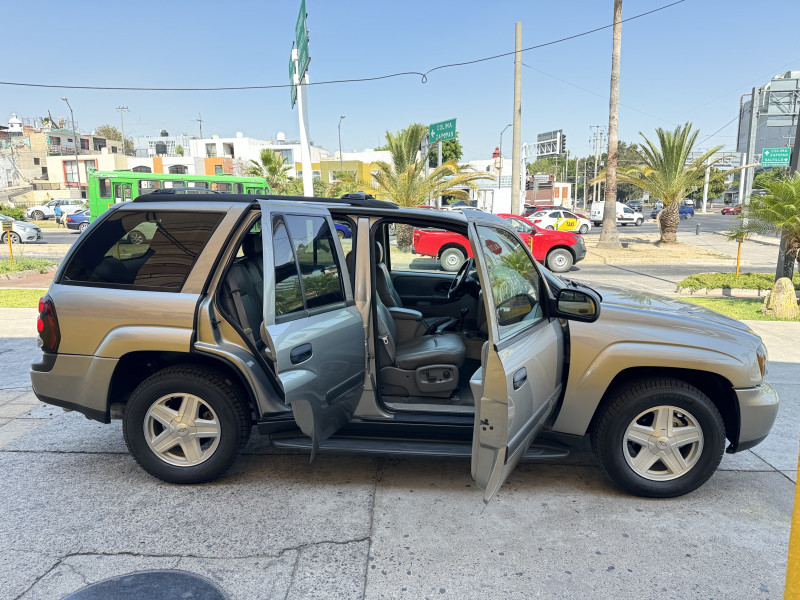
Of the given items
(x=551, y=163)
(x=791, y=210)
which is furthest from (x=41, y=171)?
(x=551, y=163)

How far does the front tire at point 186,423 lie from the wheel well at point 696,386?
7.39 feet

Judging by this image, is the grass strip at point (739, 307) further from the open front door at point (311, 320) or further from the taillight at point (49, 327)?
the taillight at point (49, 327)

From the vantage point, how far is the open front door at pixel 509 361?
105 inches

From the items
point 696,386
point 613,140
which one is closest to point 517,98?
point 613,140

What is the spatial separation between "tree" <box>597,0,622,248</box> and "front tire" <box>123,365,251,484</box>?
21609 millimetres

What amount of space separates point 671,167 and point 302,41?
49.9ft

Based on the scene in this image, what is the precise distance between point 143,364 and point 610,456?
3.02 m

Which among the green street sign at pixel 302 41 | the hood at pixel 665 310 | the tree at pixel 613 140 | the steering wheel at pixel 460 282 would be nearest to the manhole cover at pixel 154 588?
the hood at pixel 665 310

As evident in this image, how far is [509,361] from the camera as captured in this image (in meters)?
2.76

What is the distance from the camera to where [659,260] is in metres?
20.8

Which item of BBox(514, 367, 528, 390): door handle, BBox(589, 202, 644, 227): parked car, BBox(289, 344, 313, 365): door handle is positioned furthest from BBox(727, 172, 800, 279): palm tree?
BBox(589, 202, 644, 227): parked car

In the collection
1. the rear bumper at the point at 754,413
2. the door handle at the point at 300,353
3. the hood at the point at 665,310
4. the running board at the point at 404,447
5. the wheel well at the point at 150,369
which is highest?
the hood at the point at 665,310

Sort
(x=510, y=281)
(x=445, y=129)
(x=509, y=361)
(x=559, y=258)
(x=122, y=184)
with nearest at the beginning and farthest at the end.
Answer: (x=509, y=361)
(x=510, y=281)
(x=559, y=258)
(x=122, y=184)
(x=445, y=129)

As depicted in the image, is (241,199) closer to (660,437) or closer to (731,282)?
(660,437)
